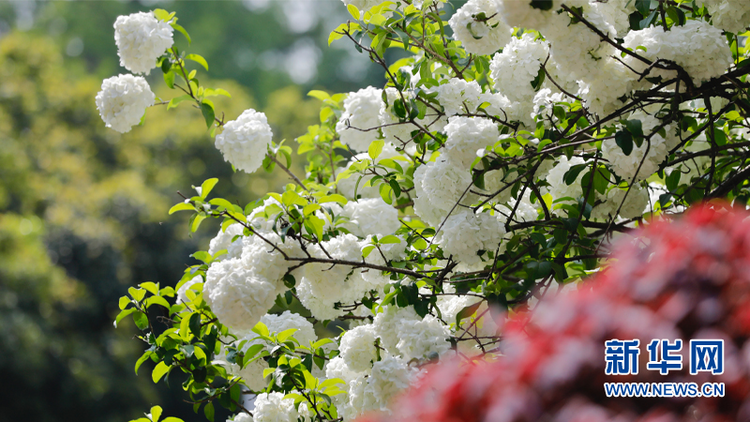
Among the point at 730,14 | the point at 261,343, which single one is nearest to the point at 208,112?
the point at 261,343

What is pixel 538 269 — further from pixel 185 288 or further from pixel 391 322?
pixel 185 288

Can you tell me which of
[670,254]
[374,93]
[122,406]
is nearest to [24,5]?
[122,406]

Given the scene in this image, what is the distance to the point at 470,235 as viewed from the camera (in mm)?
1821

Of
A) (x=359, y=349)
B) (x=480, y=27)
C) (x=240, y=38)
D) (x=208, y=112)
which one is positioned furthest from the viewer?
(x=240, y=38)

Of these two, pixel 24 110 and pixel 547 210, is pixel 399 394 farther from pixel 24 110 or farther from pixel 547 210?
pixel 24 110

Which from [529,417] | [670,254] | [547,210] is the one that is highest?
[547,210]

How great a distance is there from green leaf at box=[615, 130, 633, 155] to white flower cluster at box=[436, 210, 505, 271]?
1.47 feet

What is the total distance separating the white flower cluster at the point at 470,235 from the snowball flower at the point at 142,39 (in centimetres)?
138

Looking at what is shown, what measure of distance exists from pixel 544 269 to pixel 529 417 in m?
1.14

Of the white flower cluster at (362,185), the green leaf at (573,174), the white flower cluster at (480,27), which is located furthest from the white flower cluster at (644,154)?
the white flower cluster at (362,185)

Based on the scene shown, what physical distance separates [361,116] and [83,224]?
29.6 ft

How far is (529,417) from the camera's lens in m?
0.61

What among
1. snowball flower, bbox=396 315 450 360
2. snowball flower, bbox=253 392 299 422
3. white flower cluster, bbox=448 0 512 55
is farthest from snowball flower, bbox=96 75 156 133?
snowball flower, bbox=396 315 450 360

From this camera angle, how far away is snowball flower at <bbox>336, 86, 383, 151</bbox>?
8.29 feet
